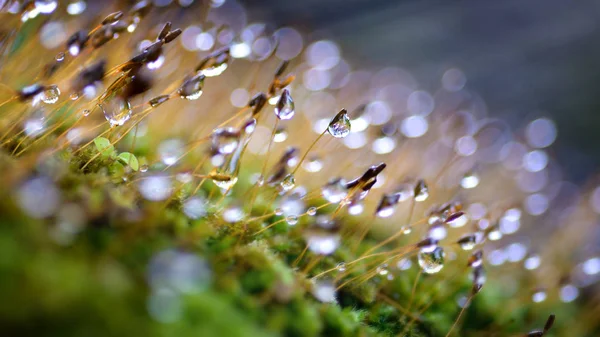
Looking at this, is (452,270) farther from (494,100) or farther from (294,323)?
(494,100)

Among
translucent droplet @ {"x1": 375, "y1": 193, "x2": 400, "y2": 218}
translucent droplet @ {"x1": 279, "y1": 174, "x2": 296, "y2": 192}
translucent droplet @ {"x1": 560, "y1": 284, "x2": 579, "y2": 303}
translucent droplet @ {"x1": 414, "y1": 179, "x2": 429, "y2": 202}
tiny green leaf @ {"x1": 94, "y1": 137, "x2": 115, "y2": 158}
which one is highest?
tiny green leaf @ {"x1": 94, "y1": 137, "x2": 115, "y2": 158}

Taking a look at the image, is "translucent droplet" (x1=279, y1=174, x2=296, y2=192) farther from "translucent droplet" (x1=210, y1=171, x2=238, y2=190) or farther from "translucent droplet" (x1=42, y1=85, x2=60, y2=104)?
"translucent droplet" (x1=42, y1=85, x2=60, y2=104)

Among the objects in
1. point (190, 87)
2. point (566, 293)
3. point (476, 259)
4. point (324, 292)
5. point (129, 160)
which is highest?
point (190, 87)

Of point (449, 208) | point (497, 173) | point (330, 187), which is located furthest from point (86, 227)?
point (497, 173)

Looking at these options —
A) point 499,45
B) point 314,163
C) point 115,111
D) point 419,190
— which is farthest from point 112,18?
point 499,45

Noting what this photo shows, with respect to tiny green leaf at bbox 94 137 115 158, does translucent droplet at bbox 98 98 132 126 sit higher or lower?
higher

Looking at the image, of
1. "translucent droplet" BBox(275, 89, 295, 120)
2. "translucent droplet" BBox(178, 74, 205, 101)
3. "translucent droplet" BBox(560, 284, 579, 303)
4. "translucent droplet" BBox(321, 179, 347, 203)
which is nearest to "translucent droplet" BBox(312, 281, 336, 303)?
"translucent droplet" BBox(321, 179, 347, 203)

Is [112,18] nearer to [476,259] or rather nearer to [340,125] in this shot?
[340,125]
